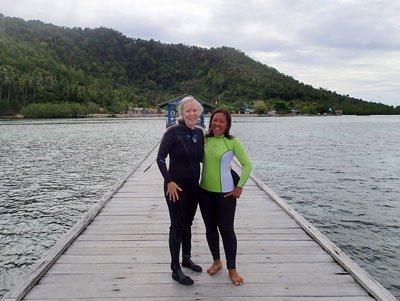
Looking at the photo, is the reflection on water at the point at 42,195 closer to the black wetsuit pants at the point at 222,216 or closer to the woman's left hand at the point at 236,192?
the black wetsuit pants at the point at 222,216

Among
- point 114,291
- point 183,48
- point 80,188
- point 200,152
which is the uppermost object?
point 183,48

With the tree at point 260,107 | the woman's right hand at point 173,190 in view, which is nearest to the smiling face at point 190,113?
the woman's right hand at point 173,190

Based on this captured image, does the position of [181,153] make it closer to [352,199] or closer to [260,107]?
[352,199]

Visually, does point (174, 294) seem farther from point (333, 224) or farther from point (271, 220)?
point (333, 224)

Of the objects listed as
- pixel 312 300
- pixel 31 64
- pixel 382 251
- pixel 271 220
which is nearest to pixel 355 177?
pixel 382 251

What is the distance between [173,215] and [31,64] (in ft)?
391

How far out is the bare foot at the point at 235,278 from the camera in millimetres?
2905

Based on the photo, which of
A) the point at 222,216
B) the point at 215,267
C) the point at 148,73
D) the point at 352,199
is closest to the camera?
the point at 222,216

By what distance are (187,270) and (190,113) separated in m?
1.61

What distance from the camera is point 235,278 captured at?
2.93 m

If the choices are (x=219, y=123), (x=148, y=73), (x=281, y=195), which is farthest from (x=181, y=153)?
(x=148, y=73)

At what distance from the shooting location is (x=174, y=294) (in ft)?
9.14

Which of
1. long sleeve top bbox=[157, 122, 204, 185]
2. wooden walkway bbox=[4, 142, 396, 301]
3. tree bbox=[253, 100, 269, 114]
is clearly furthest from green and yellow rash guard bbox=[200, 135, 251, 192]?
tree bbox=[253, 100, 269, 114]

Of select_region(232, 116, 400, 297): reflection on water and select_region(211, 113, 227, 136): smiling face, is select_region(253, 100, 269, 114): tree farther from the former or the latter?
Result: select_region(211, 113, 227, 136): smiling face
